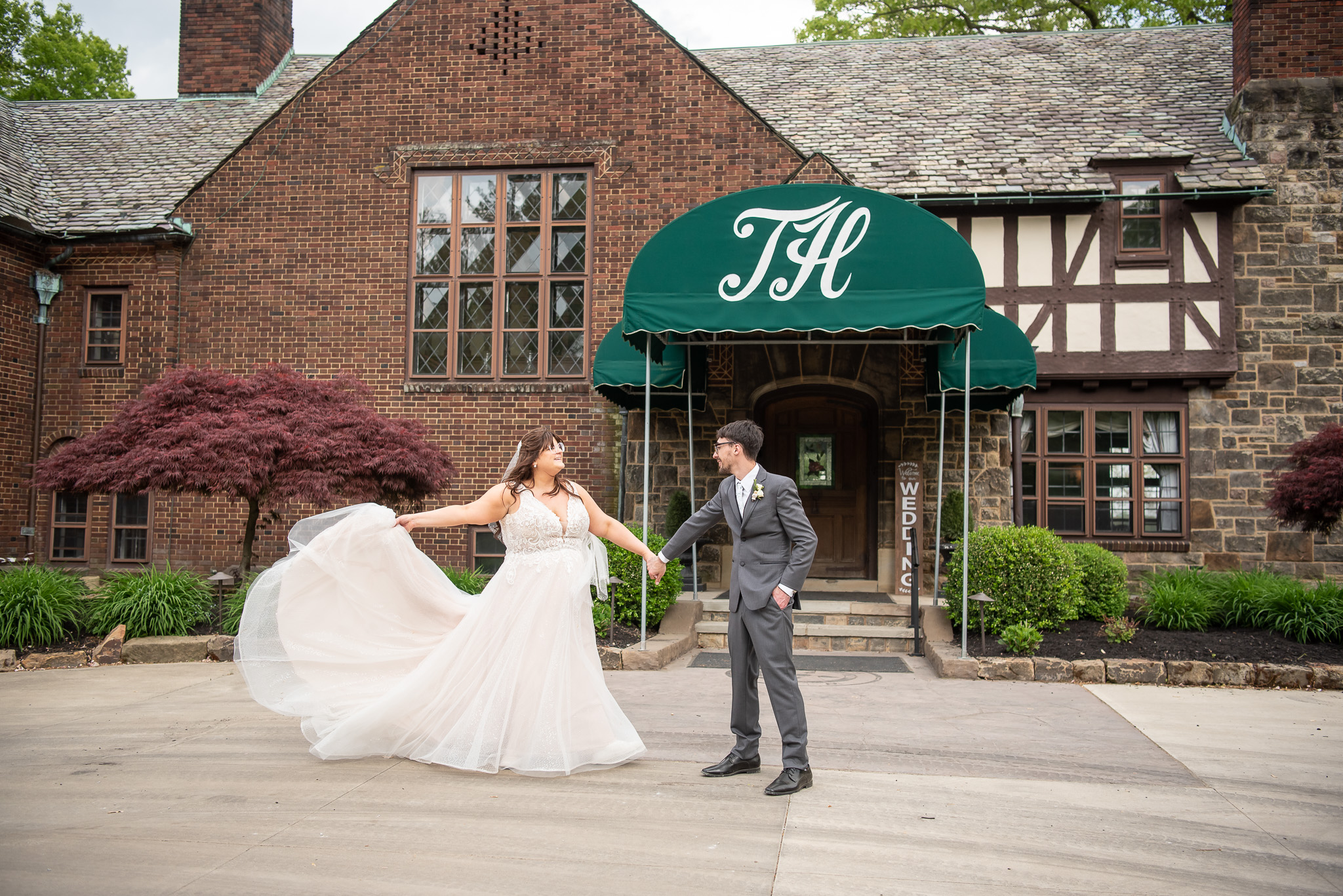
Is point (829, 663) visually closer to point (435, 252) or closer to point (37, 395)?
point (435, 252)

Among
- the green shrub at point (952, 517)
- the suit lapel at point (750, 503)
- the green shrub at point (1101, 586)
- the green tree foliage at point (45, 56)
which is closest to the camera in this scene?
the suit lapel at point (750, 503)

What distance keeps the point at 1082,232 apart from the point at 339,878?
12840 mm

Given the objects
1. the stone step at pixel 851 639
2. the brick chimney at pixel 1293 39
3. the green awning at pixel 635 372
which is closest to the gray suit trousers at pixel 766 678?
the stone step at pixel 851 639

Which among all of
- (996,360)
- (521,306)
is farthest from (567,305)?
(996,360)

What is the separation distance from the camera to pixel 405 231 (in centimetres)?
1320

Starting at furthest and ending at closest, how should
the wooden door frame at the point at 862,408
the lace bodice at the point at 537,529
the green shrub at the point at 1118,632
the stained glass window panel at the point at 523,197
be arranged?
the stained glass window panel at the point at 523,197, the wooden door frame at the point at 862,408, the green shrub at the point at 1118,632, the lace bodice at the point at 537,529

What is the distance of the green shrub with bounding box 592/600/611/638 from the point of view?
9.38m

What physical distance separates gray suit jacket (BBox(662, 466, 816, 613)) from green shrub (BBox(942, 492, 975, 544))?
6491 millimetres

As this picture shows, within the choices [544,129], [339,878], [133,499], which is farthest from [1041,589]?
[133,499]

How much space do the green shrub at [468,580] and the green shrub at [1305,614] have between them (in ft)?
26.8

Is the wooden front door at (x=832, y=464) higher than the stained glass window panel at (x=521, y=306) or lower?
lower

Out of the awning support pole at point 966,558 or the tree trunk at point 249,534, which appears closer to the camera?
the awning support pole at point 966,558

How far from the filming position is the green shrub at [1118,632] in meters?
8.74

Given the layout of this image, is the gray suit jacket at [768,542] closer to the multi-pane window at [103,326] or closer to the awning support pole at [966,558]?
the awning support pole at [966,558]
